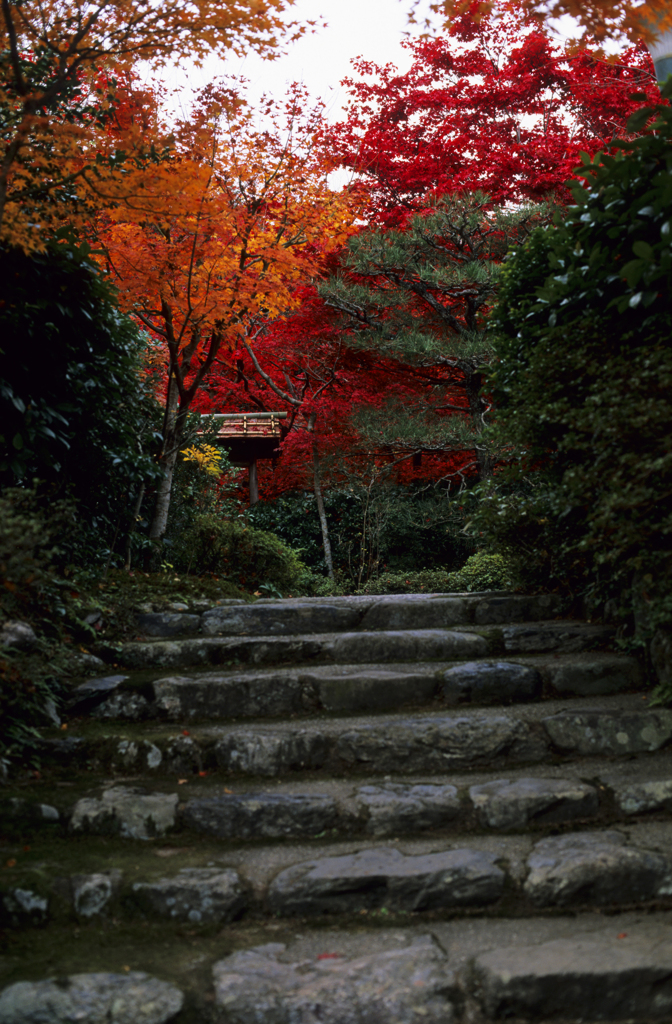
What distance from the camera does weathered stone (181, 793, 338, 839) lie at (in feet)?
8.47

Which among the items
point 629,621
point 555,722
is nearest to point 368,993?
point 555,722

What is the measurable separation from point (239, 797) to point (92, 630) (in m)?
1.55

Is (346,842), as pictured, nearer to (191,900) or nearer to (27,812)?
(191,900)

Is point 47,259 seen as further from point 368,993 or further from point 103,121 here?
point 368,993

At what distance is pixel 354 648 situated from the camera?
3832 millimetres

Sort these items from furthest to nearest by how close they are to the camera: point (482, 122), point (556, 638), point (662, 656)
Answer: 1. point (482, 122)
2. point (556, 638)
3. point (662, 656)

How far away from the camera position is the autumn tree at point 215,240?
602cm

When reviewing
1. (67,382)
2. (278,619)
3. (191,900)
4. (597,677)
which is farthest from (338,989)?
(67,382)

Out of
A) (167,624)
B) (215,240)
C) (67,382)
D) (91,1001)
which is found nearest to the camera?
(91,1001)

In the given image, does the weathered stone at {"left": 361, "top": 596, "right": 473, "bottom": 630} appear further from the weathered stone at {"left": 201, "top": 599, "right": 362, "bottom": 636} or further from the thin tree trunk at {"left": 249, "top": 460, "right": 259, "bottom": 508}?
the thin tree trunk at {"left": 249, "top": 460, "right": 259, "bottom": 508}

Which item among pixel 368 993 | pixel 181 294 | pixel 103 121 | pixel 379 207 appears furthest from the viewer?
pixel 379 207

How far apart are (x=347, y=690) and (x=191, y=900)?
4.19ft

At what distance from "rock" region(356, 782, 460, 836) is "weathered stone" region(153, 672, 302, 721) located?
0.76m

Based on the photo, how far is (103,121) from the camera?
559 cm
